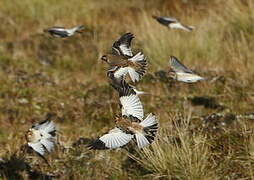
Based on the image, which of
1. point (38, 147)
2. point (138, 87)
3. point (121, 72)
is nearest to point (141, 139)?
point (121, 72)

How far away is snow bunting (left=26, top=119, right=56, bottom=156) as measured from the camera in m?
3.76

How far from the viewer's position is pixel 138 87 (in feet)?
19.2

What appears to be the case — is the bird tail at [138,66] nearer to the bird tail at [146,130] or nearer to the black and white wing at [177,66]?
the bird tail at [146,130]

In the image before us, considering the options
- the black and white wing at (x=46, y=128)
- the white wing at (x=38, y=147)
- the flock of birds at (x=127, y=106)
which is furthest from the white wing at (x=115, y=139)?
the black and white wing at (x=46, y=128)

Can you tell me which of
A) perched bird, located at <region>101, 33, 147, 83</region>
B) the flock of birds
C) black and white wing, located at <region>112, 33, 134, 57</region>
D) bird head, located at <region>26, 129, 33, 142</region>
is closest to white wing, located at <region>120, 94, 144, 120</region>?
the flock of birds

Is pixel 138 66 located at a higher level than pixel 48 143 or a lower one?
higher

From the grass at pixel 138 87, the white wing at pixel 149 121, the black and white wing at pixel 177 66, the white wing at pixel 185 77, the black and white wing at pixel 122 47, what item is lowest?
the grass at pixel 138 87

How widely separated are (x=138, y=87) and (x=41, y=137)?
6.95ft

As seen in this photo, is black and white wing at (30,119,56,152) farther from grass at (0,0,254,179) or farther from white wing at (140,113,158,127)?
white wing at (140,113,158,127)

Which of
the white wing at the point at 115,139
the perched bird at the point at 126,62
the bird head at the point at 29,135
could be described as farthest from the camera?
the bird head at the point at 29,135

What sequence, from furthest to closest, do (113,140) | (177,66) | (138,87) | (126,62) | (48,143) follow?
(138,87)
(177,66)
(48,143)
(126,62)
(113,140)

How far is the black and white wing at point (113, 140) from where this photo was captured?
325 cm

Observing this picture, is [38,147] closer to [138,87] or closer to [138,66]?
[138,66]

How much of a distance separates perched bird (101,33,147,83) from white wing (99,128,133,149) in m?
0.31
